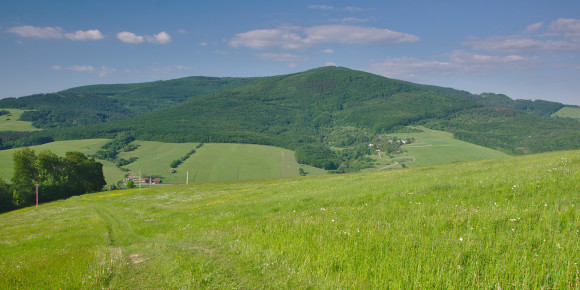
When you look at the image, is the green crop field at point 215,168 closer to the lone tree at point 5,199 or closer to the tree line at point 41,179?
the tree line at point 41,179

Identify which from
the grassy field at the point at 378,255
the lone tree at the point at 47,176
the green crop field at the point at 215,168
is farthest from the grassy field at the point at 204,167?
the grassy field at the point at 378,255

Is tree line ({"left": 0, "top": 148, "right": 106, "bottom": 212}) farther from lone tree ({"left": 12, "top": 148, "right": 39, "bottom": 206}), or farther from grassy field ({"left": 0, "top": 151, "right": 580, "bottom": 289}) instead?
grassy field ({"left": 0, "top": 151, "right": 580, "bottom": 289})

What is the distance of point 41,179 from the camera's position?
7475cm

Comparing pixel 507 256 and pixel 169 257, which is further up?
pixel 507 256

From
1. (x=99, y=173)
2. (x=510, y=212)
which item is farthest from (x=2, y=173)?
(x=510, y=212)

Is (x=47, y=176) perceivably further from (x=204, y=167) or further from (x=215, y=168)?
(x=204, y=167)

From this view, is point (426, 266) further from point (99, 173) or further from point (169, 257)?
point (99, 173)

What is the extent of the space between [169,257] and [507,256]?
9112 millimetres

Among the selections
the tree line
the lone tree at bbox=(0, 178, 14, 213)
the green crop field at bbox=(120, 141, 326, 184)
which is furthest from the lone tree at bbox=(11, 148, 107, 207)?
the green crop field at bbox=(120, 141, 326, 184)

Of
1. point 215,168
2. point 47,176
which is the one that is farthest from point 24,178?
point 215,168

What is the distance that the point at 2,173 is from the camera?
12700cm

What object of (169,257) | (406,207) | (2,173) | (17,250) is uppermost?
(406,207)

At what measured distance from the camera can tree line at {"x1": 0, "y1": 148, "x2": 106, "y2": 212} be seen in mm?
71438

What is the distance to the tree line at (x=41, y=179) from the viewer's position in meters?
71.4
